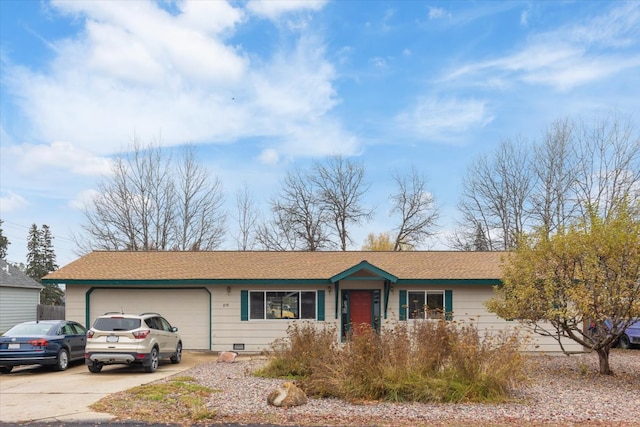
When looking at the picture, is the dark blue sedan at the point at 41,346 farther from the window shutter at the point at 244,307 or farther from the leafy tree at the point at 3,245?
the leafy tree at the point at 3,245

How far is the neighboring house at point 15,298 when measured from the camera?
32281 mm

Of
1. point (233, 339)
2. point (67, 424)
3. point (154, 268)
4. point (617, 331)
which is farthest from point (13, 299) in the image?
point (617, 331)

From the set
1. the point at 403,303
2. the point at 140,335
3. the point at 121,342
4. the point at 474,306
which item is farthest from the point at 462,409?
the point at 474,306

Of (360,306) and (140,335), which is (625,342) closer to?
(360,306)

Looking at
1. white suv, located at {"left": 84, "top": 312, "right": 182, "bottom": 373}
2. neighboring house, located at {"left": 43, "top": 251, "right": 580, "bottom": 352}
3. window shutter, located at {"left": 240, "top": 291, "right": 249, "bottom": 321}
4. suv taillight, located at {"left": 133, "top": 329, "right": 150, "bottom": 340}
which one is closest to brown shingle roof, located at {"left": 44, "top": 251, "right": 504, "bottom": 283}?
neighboring house, located at {"left": 43, "top": 251, "right": 580, "bottom": 352}

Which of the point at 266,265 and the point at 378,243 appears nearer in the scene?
the point at 266,265

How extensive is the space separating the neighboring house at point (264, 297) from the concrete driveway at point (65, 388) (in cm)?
220

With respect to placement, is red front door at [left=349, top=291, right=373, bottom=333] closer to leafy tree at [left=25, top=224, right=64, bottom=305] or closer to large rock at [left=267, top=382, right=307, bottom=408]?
large rock at [left=267, top=382, right=307, bottom=408]

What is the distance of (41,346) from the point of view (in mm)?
14633

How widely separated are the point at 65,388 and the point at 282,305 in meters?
8.73

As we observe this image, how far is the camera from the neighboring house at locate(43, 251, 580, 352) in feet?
62.7

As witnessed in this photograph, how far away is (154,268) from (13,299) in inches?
709

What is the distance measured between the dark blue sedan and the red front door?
342 inches

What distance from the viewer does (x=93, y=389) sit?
11.6 meters
